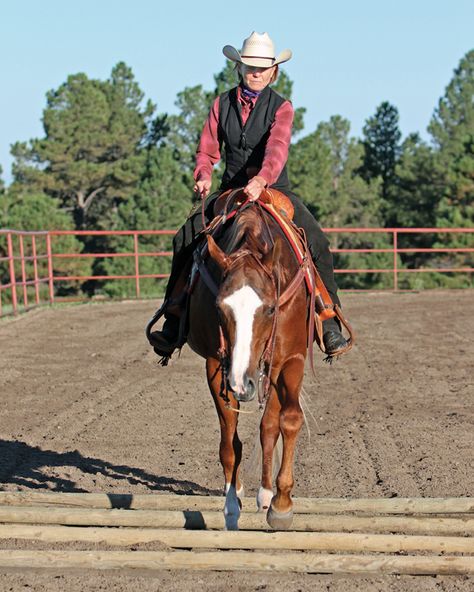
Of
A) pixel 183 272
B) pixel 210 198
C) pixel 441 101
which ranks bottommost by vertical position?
pixel 183 272

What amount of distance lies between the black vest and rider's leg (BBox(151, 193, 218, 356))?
24 centimetres

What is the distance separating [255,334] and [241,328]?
8cm

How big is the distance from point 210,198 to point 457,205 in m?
34.8

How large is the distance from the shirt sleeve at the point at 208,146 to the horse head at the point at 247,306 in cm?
131

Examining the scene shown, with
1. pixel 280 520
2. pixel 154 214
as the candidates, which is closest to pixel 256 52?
pixel 280 520

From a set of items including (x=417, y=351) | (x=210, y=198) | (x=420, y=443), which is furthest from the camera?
(x=417, y=351)

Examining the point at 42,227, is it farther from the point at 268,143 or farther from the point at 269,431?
the point at 269,431

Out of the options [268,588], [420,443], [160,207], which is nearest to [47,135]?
[160,207]

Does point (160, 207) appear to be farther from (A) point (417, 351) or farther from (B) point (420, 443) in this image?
(B) point (420, 443)

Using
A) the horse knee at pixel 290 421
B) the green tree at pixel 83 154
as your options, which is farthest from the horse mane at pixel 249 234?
the green tree at pixel 83 154

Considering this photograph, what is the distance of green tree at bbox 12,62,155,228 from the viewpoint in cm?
4697

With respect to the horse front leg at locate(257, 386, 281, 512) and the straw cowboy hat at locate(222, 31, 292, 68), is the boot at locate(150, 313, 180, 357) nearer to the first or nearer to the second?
the horse front leg at locate(257, 386, 281, 512)

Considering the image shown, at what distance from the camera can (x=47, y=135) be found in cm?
4803

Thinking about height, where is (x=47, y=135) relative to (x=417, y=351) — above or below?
above
